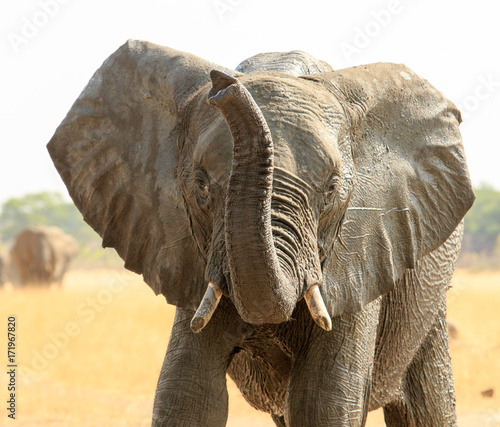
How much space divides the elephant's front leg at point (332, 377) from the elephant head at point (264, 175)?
0.44ft

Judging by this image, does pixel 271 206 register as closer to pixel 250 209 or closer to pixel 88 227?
pixel 250 209

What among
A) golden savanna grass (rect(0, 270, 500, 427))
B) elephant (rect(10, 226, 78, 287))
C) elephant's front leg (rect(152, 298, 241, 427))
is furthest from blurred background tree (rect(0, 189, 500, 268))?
elephant's front leg (rect(152, 298, 241, 427))

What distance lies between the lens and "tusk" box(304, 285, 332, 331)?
269 cm

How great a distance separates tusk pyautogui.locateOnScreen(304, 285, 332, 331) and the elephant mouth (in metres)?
0.16

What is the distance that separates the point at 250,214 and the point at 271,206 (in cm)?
21

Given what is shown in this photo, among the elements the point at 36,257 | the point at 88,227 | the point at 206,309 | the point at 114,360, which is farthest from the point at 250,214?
the point at 88,227

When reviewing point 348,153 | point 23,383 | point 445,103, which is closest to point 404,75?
point 445,103

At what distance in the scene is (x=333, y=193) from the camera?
284 centimetres

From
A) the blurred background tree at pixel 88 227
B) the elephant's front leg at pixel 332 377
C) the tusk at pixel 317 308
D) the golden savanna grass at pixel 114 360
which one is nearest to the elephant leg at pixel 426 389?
the elephant's front leg at pixel 332 377

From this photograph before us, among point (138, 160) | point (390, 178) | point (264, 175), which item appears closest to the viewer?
point (264, 175)

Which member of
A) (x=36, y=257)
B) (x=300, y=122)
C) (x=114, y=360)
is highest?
(x=300, y=122)

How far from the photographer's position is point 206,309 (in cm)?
260

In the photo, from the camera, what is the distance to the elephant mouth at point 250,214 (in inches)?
94.0

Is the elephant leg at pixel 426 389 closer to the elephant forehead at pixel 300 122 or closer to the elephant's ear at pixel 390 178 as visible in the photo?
the elephant's ear at pixel 390 178
